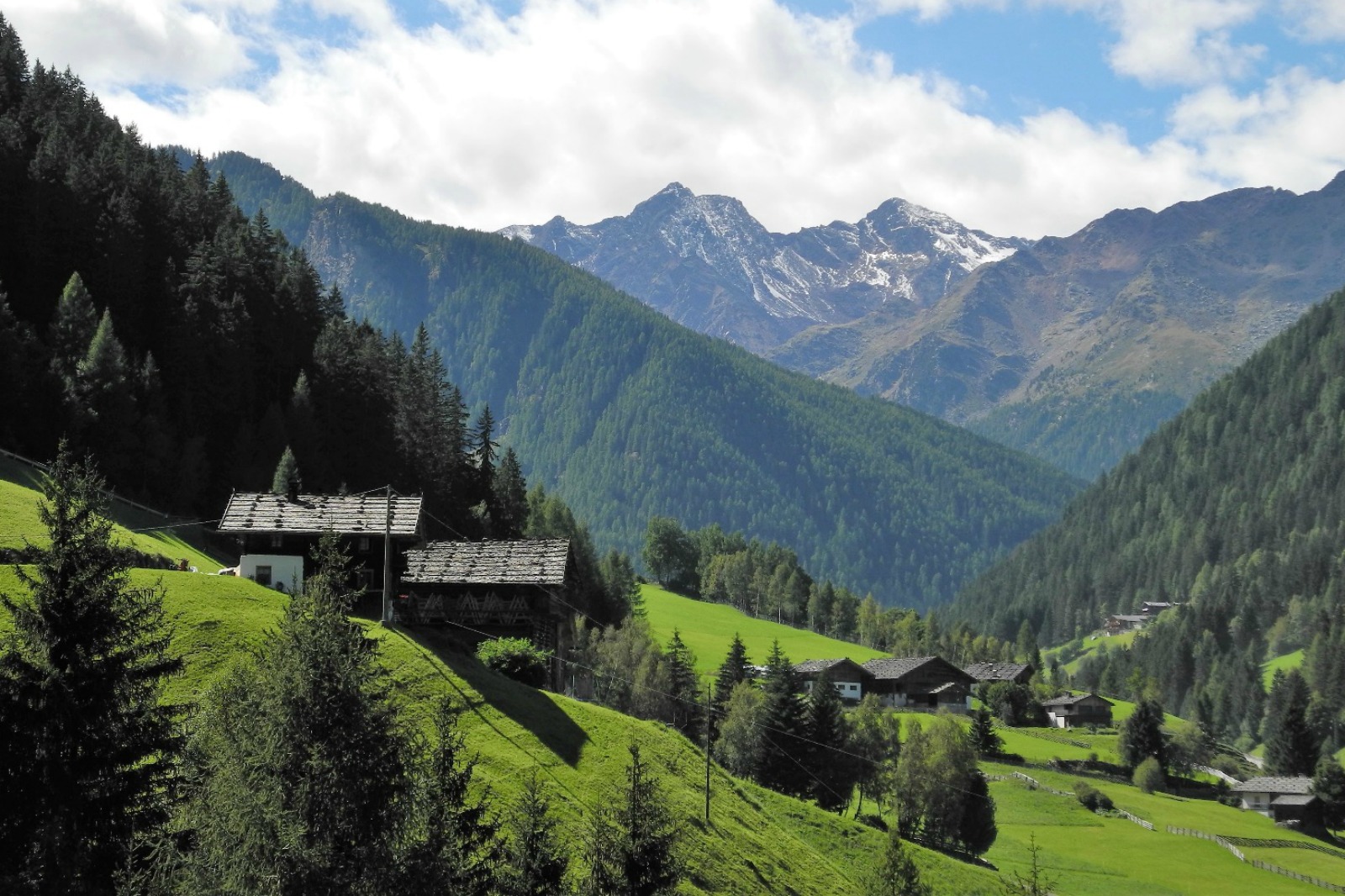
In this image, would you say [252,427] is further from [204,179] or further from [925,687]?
[925,687]

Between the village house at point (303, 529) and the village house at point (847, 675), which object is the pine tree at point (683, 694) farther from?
the village house at point (303, 529)

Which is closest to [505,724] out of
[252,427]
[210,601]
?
[210,601]

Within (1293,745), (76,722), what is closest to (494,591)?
(76,722)

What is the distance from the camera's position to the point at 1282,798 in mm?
141625

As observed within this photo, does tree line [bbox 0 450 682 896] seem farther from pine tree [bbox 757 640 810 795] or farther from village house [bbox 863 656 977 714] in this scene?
village house [bbox 863 656 977 714]

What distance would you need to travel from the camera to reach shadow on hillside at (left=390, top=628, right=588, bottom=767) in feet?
193

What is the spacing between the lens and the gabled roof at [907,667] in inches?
6944

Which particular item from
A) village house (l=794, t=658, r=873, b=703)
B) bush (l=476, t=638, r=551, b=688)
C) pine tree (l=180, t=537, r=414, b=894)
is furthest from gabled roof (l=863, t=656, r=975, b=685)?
pine tree (l=180, t=537, r=414, b=894)

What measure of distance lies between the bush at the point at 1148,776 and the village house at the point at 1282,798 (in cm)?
1090

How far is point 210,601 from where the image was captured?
59062 mm

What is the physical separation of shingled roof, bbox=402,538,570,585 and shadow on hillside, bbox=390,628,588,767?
35.2 feet

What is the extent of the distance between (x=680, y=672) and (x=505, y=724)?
71468mm

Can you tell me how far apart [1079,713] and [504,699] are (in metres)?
141

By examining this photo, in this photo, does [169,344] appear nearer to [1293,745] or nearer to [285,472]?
[285,472]
